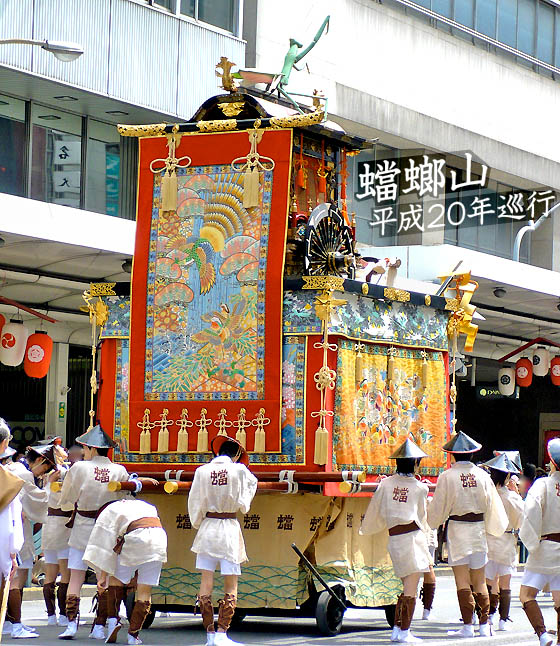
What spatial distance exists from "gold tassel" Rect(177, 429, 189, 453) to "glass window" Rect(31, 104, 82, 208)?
8797 mm

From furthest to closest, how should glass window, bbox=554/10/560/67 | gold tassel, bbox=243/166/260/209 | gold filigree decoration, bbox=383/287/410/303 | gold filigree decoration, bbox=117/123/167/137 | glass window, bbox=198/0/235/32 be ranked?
glass window, bbox=554/10/560/67, glass window, bbox=198/0/235/32, gold filigree decoration, bbox=117/123/167/137, gold filigree decoration, bbox=383/287/410/303, gold tassel, bbox=243/166/260/209

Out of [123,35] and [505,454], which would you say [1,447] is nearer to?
[505,454]

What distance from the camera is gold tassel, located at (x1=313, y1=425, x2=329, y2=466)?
13102mm

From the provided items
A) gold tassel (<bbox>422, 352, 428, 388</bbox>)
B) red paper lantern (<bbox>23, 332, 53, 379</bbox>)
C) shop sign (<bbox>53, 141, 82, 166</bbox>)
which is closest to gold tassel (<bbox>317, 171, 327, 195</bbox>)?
gold tassel (<bbox>422, 352, 428, 388</bbox>)

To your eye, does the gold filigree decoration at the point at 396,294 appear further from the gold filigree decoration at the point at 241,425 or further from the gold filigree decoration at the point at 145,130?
the gold filigree decoration at the point at 145,130

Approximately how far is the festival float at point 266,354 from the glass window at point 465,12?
17.7 metres

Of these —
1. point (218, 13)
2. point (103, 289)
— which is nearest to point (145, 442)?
point (103, 289)

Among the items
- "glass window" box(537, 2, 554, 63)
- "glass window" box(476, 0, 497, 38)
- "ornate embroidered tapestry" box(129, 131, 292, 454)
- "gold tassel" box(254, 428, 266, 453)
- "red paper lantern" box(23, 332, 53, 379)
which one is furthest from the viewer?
"glass window" box(537, 2, 554, 63)

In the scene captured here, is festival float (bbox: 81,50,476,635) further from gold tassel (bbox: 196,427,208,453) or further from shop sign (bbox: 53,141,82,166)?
shop sign (bbox: 53,141,82,166)

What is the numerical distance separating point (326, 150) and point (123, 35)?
872 cm

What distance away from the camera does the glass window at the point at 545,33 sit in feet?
113

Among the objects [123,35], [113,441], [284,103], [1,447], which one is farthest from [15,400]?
[1,447]

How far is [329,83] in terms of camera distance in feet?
88.5

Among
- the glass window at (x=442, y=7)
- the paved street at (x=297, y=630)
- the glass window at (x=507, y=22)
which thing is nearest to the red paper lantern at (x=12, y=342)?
the paved street at (x=297, y=630)
